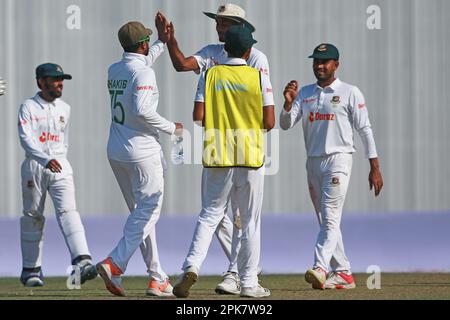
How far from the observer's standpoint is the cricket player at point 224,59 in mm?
11734

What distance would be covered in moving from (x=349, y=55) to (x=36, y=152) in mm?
4557

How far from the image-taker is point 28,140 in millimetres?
13102

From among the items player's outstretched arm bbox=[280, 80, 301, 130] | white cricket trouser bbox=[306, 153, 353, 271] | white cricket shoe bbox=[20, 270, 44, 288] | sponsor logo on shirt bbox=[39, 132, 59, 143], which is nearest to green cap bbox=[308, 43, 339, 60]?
player's outstretched arm bbox=[280, 80, 301, 130]

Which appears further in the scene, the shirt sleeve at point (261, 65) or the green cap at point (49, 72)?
the green cap at point (49, 72)

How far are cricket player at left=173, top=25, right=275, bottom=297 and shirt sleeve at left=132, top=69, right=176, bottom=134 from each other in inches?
21.9

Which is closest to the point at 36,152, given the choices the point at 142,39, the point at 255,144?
the point at 142,39

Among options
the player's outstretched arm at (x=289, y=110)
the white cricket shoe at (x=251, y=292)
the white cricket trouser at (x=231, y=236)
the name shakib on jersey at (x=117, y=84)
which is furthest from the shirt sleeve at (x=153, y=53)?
the white cricket shoe at (x=251, y=292)

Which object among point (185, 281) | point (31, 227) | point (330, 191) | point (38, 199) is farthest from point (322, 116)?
point (31, 227)

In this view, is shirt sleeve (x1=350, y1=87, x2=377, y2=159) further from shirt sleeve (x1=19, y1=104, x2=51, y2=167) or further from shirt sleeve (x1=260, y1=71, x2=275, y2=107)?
shirt sleeve (x1=19, y1=104, x2=51, y2=167)

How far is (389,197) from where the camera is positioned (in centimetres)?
1598

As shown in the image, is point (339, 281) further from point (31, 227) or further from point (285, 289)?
point (31, 227)

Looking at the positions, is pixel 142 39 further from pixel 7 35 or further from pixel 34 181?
pixel 7 35

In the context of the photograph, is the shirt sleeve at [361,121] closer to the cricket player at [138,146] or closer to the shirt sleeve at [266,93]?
the shirt sleeve at [266,93]

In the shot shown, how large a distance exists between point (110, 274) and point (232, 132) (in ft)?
4.95
